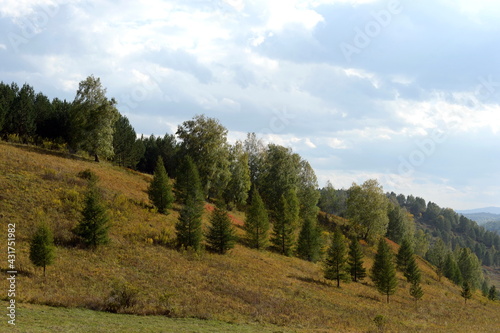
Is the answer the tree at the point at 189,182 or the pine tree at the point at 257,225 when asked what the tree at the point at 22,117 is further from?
the pine tree at the point at 257,225

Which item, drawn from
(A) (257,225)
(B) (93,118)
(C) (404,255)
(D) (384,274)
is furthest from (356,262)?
(B) (93,118)

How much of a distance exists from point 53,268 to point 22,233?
7550 mm

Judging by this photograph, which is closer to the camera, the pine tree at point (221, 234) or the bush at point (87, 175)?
the pine tree at point (221, 234)

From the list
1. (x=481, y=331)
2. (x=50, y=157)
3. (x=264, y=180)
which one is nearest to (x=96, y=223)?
(x=50, y=157)

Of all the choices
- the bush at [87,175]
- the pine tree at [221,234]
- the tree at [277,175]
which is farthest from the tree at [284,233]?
the bush at [87,175]

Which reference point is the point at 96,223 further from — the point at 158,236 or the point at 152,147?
the point at 152,147

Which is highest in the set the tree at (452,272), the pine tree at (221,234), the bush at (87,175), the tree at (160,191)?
the bush at (87,175)

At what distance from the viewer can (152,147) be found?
91.0 metres

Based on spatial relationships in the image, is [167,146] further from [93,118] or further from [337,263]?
[337,263]

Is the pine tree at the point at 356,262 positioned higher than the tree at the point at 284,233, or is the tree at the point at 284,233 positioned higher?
the tree at the point at 284,233

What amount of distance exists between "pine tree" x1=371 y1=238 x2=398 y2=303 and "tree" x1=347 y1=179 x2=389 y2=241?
3779 cm

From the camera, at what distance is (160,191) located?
149ft

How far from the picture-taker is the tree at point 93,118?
58.3m

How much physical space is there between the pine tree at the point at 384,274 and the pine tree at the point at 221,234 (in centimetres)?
1956
